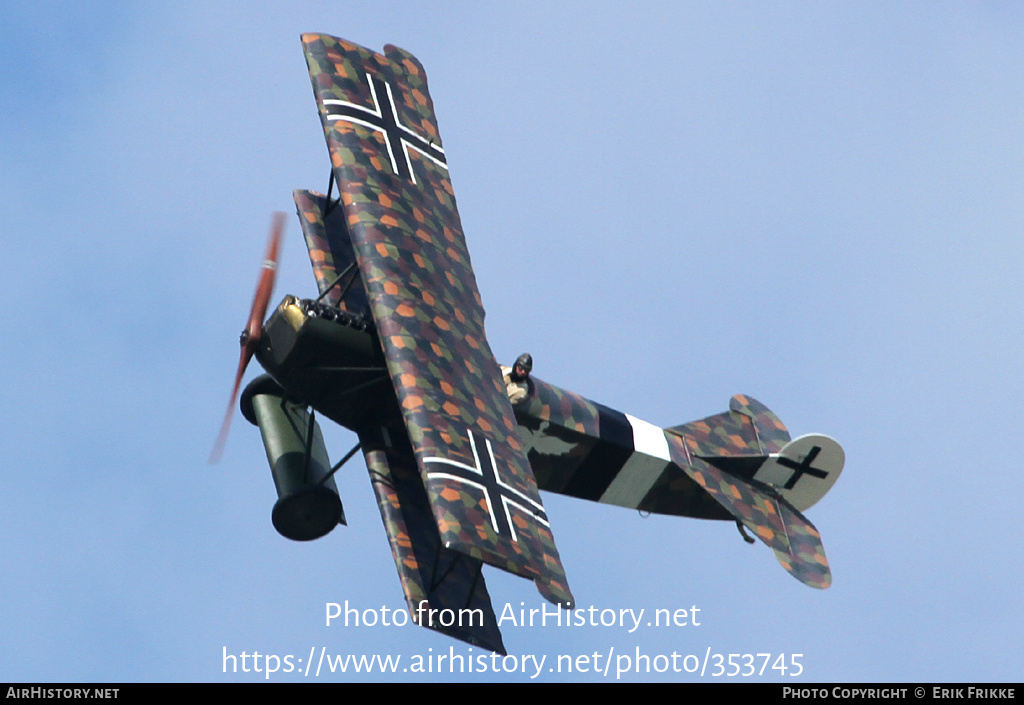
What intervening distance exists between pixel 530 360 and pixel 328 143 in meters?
4.55

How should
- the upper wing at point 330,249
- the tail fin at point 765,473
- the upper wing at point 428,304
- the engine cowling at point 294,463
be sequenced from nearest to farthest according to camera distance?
1. the upper wing at point 428,304
2. the engine cowling at point 294,463
3. the upper wing at point 330,249
4. the tail fin at point 765,473

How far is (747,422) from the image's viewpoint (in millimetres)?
37344

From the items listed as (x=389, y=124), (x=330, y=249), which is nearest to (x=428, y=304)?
(x=330, y=249)

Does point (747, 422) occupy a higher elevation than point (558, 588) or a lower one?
higher

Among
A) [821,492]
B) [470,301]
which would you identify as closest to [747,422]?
[821,492]

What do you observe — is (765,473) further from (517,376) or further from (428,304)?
(428,304)

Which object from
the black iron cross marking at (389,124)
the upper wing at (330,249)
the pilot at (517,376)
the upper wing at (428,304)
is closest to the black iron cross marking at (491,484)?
the upper wing at (428,304)

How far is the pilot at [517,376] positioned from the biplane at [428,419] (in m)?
0.03

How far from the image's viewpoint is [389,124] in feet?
115

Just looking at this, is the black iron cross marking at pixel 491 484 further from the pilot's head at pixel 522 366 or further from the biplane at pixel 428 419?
the pilot's head at pixel 522 366

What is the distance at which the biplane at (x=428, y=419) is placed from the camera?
2983cm

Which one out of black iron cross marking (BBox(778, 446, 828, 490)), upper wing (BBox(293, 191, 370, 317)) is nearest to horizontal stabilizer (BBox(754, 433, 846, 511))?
black iron cross marking (BBox(778, 446, 828, 490))

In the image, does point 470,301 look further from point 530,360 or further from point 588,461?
point 588,461

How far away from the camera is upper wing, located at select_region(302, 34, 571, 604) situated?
29.0 m
